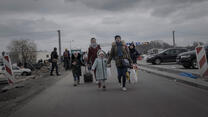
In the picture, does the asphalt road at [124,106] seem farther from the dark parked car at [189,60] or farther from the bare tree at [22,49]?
the bare tree at [22,49]

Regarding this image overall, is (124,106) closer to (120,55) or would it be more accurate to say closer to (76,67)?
(120,55)

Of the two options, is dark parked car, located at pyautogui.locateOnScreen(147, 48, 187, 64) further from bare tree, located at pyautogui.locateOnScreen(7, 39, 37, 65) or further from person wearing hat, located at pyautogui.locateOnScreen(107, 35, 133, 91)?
bare tree, located at pyautogui.locateOnScreen(7, 39, 37, 65)

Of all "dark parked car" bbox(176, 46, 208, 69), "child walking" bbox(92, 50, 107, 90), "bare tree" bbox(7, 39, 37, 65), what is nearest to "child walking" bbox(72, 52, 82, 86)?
"child walking" bbox(92, 50, 107, 90)

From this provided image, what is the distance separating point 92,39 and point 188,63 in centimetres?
817

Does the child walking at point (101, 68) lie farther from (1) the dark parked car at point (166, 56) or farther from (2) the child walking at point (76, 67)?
(1) the dark parked car at point (166, 56)

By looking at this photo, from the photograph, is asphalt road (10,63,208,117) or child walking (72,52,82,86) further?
child walking (72,52,82,86)

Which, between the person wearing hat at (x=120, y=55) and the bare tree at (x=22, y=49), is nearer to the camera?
the person wearing hat at (x=120, y=55)

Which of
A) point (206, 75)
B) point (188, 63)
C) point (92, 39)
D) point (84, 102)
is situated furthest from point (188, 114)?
point (188, 63)

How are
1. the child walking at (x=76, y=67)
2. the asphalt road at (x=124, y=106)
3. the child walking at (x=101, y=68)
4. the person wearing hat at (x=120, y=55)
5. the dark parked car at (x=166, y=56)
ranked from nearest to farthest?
the asphalt road at (x=124, y=106) → the person wearing hat at (x=120, y=55) → the child walking at (x=101, y=68) → the child walking at (x=76, y=67) → the dark parked car at (x=166, y=56)

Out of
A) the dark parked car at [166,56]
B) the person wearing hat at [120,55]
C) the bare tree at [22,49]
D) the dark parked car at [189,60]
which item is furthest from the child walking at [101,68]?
the bare tree at [22,49]

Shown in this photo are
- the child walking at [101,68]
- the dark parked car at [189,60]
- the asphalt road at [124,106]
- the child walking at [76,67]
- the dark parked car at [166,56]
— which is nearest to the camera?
the asphalt road at [124,106]

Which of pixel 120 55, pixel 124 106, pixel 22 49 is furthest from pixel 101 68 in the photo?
pixel 22 49

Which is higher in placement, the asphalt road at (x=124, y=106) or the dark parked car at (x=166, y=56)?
the dark parked car at (x=166, y=56)

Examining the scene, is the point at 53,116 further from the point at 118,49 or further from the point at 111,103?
the point at 118,49
